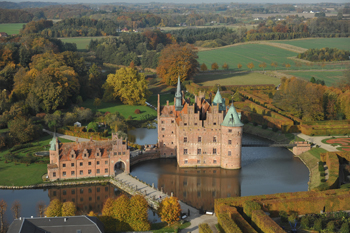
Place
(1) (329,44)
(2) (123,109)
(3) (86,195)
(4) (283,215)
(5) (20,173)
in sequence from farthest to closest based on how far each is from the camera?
(1) (329,44) → (2) (123,109) → (5) (20,173) → (3) (86,195) → (4) (283,215)

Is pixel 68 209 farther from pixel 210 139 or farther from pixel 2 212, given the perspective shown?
pixel 210 139

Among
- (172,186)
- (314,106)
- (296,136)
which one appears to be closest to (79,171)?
(172,186)

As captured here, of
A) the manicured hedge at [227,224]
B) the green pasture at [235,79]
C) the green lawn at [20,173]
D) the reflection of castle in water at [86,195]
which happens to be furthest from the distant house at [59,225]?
the green pasture at [235,79]

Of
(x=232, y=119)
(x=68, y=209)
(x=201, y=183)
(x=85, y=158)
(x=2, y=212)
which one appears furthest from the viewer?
(x=232, y=119)

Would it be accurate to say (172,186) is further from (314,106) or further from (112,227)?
(314,106)

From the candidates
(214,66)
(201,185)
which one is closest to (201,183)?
(201,185)

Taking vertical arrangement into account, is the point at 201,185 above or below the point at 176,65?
below

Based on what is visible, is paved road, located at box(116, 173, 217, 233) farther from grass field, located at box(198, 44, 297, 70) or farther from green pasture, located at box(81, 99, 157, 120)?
grass field, located at box(198, 44, 297, 70)

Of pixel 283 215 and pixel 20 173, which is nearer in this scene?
pixel 283 215
